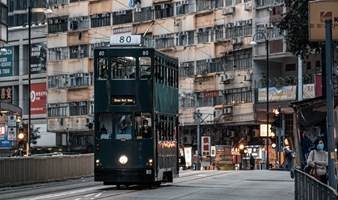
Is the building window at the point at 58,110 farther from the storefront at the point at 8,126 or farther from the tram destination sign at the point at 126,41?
the tram destination sign at the point at 126,41

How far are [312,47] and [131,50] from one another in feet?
25.3

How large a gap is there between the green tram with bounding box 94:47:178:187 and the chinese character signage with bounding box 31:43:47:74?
58149mm

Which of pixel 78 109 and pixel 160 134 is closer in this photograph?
pixel 160 134

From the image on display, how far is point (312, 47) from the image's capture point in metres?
24.6

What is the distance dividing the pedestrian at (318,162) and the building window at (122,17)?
61194 millimetres

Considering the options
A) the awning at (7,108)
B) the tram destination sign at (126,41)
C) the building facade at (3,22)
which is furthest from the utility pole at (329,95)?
the awning at (7,108)

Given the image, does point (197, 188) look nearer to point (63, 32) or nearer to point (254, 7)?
point (254, 7)

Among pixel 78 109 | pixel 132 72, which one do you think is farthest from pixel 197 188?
pixel 78 109

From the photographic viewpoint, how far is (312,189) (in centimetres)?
1555

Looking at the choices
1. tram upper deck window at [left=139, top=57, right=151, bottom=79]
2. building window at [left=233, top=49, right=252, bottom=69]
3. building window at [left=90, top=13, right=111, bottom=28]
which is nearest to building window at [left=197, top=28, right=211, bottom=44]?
building window at [left=233, top=49, right=252, bottom=69]

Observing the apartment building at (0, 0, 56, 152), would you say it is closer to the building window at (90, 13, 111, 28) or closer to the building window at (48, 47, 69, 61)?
the building window at (48, 47, 69, 61)

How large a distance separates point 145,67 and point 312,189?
14860mm

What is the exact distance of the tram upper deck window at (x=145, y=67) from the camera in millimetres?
29550

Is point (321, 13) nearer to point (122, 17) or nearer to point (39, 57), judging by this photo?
point (122, 17)
